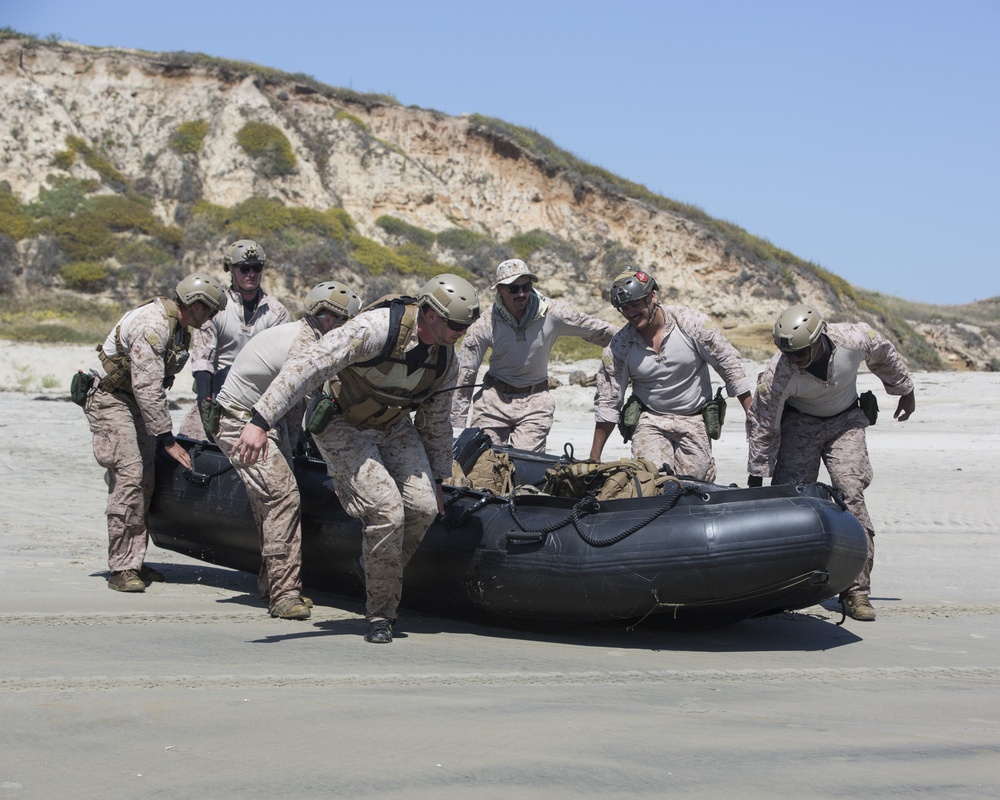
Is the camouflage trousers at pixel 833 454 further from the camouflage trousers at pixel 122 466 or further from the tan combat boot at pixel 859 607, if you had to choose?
the camouflage trousers at pixel 122 466

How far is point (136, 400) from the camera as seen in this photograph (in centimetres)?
681

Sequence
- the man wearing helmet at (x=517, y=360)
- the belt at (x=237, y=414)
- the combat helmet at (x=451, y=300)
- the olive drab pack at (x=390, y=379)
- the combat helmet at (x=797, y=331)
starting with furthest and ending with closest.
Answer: the man wearing helmet at (x=517, y=360), the belt at (x=237, y=414), the combat helmet at (x=797, y=331), the olive drab pack at (x=390, y=379), the combat helmet at (x=451, y=300)

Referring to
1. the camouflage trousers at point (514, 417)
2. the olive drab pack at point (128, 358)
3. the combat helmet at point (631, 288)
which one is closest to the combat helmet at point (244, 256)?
the olive drab pack at point (128, 358)

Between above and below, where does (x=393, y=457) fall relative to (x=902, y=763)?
above

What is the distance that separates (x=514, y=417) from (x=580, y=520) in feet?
7.75

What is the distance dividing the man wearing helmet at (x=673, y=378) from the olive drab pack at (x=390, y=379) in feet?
6.11


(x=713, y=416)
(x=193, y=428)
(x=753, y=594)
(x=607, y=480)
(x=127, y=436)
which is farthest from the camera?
(x=193, y=428)

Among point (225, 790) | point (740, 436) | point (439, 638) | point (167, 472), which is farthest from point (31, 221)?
point (225, 790)

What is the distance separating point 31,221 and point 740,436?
2171 centimetres

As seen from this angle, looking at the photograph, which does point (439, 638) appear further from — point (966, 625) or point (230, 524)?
point (966, 625)

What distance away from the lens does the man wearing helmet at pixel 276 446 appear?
6.23 metres

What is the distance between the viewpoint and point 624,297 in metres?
7.05

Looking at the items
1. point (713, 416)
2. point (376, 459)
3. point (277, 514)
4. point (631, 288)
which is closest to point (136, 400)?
point (277, 514)

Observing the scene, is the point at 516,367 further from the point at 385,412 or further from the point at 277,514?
the point at 385,412
